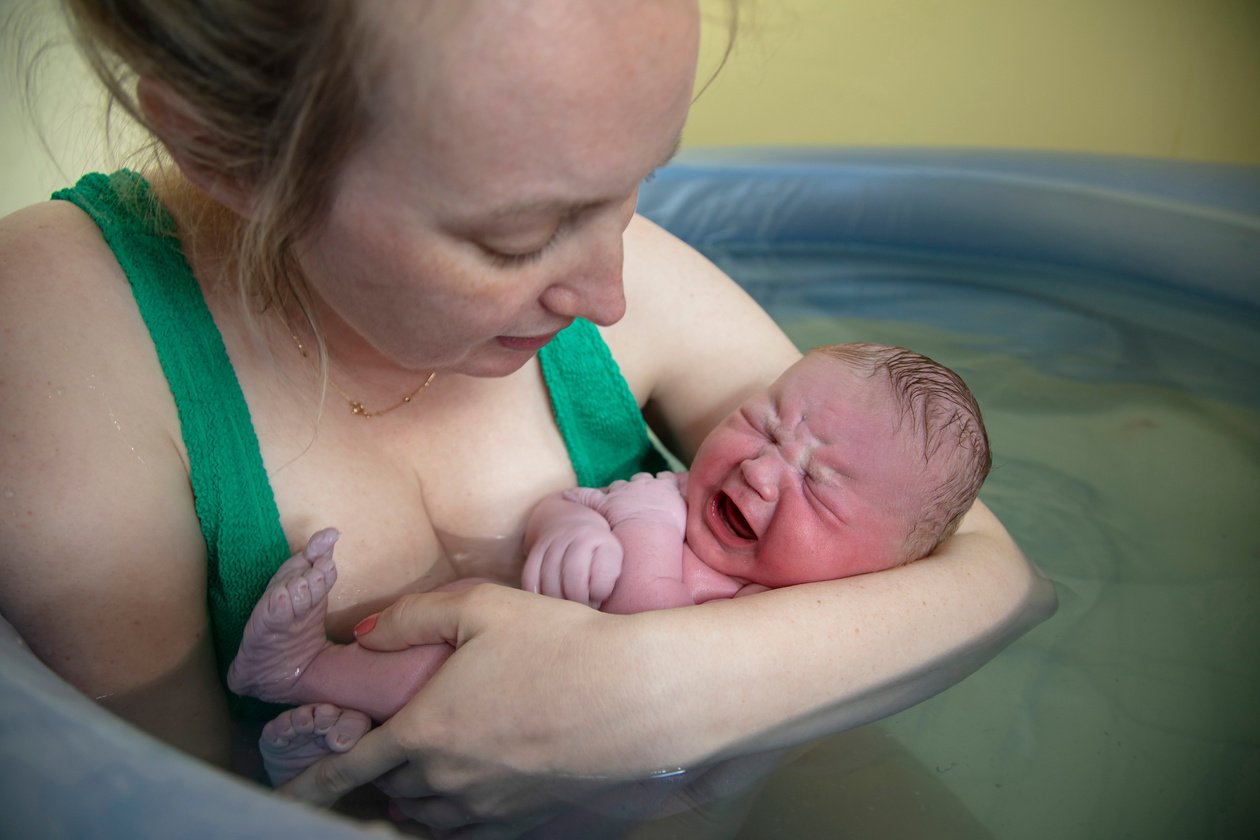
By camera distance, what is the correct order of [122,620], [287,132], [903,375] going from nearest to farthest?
1. [287,132]
2. [122,620]
3. [903,375]

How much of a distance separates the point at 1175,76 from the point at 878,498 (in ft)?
8.57

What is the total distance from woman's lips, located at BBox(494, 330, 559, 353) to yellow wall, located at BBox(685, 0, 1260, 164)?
7.50 feet

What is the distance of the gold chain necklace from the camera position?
126 centimetres

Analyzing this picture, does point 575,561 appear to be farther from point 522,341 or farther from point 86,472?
point 86,472

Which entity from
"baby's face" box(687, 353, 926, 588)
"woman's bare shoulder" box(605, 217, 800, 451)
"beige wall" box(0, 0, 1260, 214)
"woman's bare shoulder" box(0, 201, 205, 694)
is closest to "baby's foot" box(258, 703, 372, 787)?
"woman's bare shoulder" box(0, 201, 205, 694)

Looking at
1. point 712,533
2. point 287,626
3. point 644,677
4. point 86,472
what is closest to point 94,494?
point 86,472

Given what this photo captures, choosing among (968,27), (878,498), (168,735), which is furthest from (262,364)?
(968,27)

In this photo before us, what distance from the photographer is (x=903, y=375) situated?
1365 mm

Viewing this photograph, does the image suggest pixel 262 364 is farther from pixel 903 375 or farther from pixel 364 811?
pixel 903 375

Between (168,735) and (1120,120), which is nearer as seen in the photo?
(168,735)

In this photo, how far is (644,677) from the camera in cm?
103

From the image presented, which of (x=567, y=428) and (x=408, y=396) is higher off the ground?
(x=408, y=396)

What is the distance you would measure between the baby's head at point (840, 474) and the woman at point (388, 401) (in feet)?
0.26

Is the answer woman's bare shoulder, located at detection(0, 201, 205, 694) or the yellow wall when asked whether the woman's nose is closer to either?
woman's bare shoulder, located at detection(0, 201, 205, 694)
